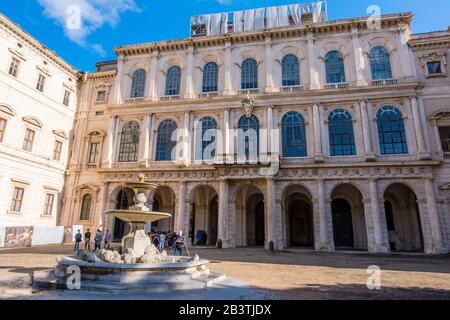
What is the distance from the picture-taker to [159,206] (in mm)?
27266

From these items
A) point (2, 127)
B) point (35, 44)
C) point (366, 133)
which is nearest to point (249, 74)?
point (366, 133)

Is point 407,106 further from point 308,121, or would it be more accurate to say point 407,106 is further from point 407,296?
point 407,296

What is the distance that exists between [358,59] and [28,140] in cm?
2816

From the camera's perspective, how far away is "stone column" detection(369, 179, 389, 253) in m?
19.3

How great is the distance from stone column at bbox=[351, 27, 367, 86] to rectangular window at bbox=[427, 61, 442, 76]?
16.2 feet

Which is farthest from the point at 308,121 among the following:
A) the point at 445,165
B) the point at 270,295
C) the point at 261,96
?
the point at 270,295

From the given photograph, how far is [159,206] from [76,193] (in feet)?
25.1

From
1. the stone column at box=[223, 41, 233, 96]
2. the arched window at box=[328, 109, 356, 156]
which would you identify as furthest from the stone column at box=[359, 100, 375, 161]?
the stone column at box=[223, 41, 233, 96]

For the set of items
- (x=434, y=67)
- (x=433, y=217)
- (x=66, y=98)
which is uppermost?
(x=434, y=67)

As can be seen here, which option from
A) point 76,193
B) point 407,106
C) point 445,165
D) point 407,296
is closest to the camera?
point 407,296

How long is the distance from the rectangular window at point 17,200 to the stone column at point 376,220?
2654 centimetres

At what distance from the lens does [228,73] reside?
83.4 ft

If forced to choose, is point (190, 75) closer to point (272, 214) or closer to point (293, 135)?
point (293, 135)

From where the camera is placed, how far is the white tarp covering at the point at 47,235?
69.5 ft
